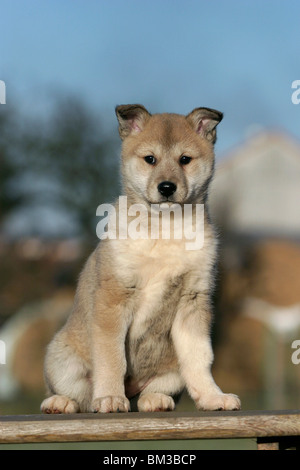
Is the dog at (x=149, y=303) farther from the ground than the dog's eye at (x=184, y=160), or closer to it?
closer to it

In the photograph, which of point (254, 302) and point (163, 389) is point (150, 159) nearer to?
point (163, 389)

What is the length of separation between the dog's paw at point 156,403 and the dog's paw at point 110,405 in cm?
38

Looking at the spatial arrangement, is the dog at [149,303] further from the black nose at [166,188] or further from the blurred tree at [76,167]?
the blurred tree at [76,167]

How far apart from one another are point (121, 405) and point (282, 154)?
971 inches

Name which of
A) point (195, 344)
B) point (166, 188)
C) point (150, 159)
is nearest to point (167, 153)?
point (150, 159)

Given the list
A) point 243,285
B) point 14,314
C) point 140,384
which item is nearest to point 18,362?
point 14,314

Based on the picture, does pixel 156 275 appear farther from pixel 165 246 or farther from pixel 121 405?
pixel 121 405

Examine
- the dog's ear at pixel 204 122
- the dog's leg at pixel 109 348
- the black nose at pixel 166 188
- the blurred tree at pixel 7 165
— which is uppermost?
the blurred tree at pixel 7 165

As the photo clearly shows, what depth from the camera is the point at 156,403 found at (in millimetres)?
4789

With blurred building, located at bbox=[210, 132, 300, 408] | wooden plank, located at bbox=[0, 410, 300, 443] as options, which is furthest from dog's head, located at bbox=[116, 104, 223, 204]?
blurred building, located at bbox=[210, 132, 300, 408]

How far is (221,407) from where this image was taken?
446cm

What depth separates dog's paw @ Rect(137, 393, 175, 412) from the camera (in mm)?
4789

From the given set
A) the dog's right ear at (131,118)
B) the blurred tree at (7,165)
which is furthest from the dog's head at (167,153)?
the blurred tree at (7,165)

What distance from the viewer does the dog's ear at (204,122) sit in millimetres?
5086
